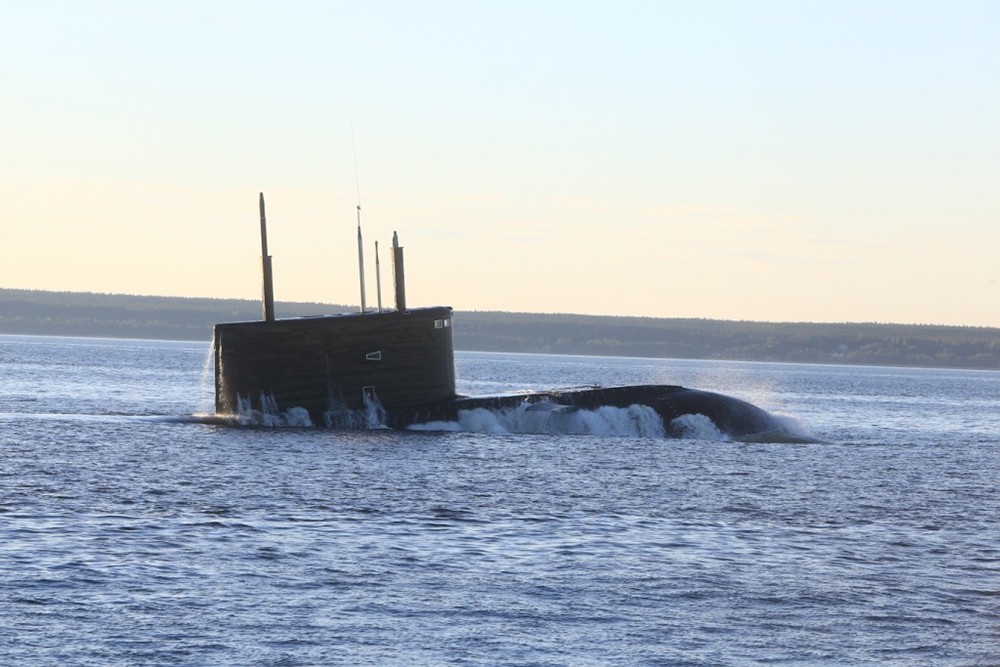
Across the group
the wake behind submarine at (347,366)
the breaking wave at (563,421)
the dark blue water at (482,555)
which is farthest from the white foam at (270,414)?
the breaking wave at (563,421)

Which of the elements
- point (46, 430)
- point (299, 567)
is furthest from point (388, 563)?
point (46, 430)

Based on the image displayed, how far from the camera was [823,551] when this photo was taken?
25656mm

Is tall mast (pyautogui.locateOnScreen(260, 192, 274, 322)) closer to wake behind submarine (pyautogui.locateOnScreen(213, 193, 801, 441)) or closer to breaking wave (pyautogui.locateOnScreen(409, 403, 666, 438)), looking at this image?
wake behind submarine (pyautogui.locateOnScreen(213, 193, 801, 441))

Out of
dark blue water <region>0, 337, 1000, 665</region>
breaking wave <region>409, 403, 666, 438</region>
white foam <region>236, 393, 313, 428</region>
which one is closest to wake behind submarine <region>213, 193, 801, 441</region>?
white foam <region>236, 393, 313, 428</region>

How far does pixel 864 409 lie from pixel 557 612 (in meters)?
79.7

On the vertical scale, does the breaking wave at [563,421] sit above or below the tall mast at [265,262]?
below

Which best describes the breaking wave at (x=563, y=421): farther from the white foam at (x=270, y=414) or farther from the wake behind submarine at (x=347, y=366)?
the white foam at (x=270, y=414)

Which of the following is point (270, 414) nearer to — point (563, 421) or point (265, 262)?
point (265, 262)

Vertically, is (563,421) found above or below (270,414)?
below

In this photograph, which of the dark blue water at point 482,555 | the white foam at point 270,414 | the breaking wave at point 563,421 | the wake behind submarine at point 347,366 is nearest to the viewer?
the dark blue water at point 482,555

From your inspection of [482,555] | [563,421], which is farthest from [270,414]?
[482,555]

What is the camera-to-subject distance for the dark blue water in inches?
707

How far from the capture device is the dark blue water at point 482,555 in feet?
58.9

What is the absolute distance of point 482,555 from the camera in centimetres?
2423
